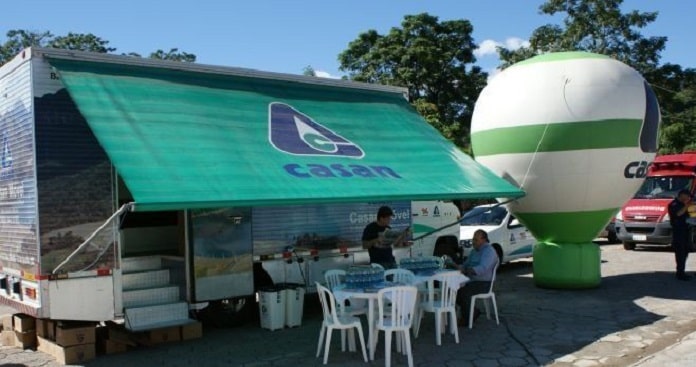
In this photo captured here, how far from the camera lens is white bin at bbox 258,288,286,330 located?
8305mm

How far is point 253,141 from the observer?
23.5 feet

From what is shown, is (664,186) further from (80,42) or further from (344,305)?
(80,42)

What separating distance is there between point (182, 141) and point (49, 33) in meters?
41.3

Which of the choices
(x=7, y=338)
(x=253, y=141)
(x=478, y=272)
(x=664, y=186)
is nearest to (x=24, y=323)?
(x=7, y=338)

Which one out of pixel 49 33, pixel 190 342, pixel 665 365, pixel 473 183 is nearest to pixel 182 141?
pixel 190 342

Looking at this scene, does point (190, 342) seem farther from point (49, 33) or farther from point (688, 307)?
point (49, 33)

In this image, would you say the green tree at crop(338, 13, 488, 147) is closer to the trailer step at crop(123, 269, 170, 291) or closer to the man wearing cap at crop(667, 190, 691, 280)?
the man wearing cap at crop(667, 190, 691, 280)

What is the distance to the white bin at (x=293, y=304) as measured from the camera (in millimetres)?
8453

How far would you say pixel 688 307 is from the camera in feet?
30.2

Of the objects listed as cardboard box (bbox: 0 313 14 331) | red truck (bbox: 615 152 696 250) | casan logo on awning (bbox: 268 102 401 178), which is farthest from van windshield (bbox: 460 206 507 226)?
cardboard box (bbox: 0 313 14 331)

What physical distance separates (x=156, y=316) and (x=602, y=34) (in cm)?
2576

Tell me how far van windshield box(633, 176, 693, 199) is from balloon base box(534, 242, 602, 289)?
23.1 feet

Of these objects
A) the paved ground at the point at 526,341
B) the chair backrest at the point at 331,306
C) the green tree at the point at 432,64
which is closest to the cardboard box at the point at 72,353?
the paved ground at the point at 526,341

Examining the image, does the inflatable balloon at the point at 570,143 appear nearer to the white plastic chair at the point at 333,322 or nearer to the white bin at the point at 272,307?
the white bin at the point at 272,307
